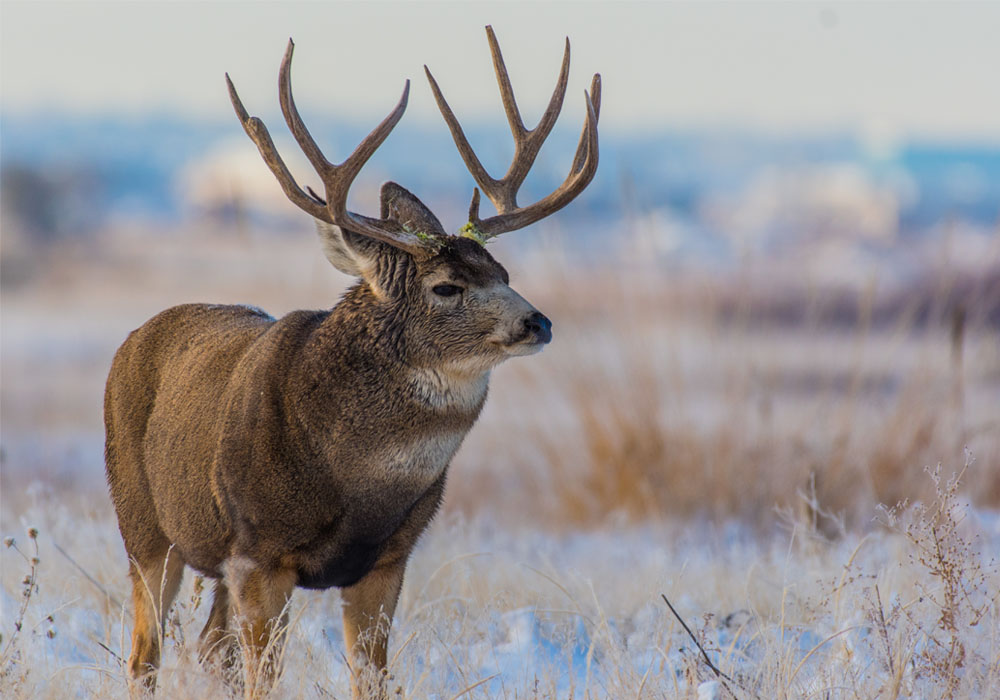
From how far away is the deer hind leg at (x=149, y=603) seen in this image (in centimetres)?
511

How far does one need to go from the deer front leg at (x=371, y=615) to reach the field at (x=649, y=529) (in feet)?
0.52

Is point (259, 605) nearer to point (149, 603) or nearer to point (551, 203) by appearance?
point (149, 603)

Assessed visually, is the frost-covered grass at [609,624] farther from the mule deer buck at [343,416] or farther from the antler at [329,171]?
the antler at [329,171]

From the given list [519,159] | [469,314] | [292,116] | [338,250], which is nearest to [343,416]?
[469,314]

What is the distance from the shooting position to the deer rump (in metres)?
4.44

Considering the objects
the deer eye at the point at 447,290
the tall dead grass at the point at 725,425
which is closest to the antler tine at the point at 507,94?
the deer eye at the point at 447,290

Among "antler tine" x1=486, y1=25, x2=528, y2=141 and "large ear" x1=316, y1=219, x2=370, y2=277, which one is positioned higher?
"antler tine" x1=486, y1=25, x2=528, y2=141

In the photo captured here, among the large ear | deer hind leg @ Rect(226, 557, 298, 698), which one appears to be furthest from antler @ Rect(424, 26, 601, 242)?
deer hind leg @ Rect(226, 557, 298, 698)

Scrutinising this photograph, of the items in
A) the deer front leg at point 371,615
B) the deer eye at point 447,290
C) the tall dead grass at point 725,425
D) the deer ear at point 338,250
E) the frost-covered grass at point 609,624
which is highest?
the deer ear at point 338,250

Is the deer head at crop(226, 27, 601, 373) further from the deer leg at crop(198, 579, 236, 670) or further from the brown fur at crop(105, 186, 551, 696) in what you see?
the deer leg at crop(198, 579, 236, 670)

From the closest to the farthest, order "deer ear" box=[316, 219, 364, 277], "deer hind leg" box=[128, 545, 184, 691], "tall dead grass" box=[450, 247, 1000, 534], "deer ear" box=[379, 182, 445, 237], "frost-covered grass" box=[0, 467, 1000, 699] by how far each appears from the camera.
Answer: "frost-covered grass" box=[0, 467, 1000, 699] → "deer ear" box=[316, 219, 364, 277] → "deer ear" box=[379, 182, 445, 237] → "deer hind leg" box=[128, 545, 184, 691] → "tall dead grass" box=[450, 247, 1000, 534]

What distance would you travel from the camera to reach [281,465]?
14.6 feet

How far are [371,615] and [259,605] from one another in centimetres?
46

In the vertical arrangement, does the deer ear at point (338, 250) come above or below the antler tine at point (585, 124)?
below
